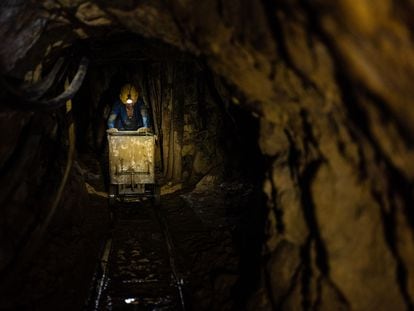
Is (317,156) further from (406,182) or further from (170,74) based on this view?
(170,74)

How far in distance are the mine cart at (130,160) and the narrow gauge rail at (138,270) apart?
0.71 m

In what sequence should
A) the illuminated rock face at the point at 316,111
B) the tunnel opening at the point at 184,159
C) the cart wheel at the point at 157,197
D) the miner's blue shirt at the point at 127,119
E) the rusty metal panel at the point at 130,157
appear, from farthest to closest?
the miner's blue shirt at the point at 127,119 → the cart wheel at the point at 157,197 → the rusty metal panel at the point at 130,157 → the tunnel opening at the point at 184,159 → the illuminated rock face at the point at 316,111

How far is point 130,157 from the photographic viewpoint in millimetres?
8320

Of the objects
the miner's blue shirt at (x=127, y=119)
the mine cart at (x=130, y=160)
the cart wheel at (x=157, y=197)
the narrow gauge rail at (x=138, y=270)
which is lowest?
the narrow gauge rail at (x=138, y=270)

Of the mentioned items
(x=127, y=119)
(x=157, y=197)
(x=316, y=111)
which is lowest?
(x=316, y=111)

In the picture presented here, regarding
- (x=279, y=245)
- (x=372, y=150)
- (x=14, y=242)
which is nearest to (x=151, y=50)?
(x=14, y=242)

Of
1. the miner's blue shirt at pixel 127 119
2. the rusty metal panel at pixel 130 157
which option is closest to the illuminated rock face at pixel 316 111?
the rusty metal panel at pixel 130 157

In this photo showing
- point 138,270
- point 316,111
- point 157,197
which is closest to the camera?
point 316,111

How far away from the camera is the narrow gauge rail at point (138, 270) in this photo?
530 cm

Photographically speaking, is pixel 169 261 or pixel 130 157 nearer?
pixel 169 261

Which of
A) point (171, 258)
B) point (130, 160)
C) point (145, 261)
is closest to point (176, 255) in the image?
point (171, 258)

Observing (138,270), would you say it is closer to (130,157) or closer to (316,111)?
(130,157)

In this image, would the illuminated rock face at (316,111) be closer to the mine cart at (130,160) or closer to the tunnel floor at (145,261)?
the tunnel floor at (145,261)

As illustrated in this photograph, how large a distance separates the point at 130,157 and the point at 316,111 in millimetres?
5571
